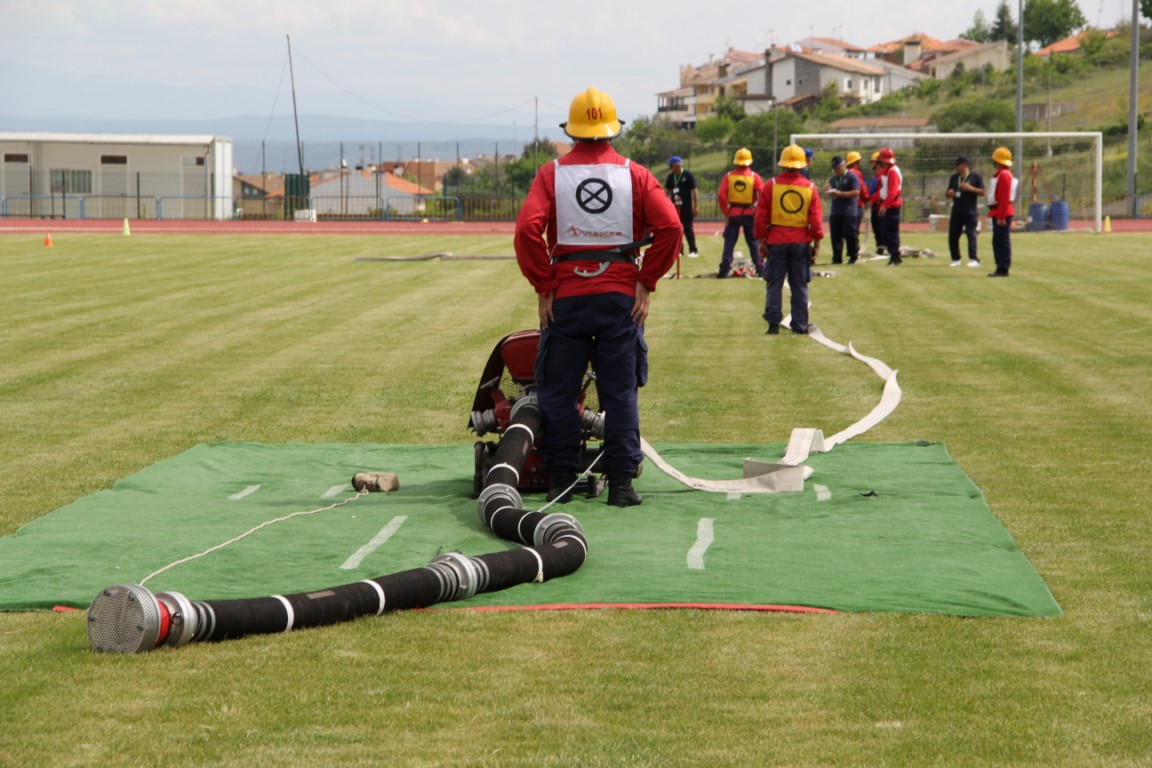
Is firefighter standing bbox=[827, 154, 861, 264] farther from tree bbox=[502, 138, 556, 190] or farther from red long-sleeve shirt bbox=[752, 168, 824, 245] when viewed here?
tree bbox=[502, 138, 556, 190]

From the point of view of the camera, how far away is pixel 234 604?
5867 millimetres

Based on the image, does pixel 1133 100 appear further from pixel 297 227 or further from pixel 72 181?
pixel 72 181

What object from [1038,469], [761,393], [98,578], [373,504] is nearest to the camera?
[98,578]

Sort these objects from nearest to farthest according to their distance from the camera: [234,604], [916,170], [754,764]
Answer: [754,764] < [234,604] < [916,170]

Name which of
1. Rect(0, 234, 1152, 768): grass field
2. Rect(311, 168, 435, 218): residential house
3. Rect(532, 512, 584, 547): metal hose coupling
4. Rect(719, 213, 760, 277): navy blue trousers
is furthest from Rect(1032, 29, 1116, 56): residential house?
Rect(532, 512, 584, 547): metal hose coupling

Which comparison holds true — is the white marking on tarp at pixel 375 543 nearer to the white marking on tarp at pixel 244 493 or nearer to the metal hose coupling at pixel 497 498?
the metal hose coupling at pixel 497 498

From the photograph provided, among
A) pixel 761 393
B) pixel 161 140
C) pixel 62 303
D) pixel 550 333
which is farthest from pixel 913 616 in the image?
pixel 161 140

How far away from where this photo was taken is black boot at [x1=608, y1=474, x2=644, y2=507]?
28.3 feet

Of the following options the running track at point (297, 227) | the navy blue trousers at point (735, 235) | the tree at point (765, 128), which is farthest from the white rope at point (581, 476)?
the tree at point (765, 128)

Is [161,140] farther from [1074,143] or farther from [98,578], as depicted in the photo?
[98,578]

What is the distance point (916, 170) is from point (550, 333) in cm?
3896

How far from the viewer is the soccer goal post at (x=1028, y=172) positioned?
44.8 meters

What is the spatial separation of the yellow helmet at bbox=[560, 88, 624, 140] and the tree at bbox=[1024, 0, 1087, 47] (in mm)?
168267

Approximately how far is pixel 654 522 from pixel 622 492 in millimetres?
559
